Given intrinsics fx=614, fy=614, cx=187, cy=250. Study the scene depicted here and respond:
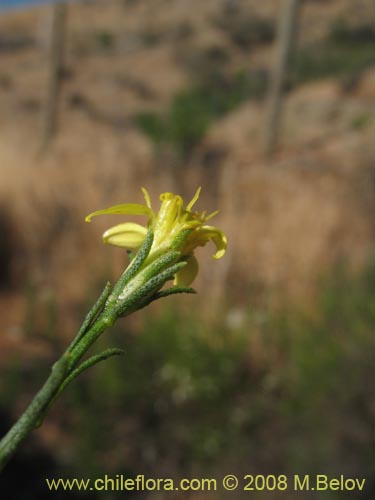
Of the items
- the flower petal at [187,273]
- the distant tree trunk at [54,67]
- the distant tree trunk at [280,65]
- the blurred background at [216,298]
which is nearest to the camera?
the flower petal at [187,273]

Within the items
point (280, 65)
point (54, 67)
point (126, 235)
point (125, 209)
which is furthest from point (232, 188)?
point (125, 209)

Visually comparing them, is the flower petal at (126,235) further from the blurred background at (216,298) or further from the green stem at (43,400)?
the blurred background at (216,298)

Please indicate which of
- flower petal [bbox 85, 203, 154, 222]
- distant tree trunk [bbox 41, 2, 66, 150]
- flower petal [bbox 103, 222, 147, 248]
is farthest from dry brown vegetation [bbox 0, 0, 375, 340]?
flower petal [bbox 85, 203, 154, 222]

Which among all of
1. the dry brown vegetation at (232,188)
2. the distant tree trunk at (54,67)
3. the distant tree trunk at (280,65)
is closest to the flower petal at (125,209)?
the dry brown vegetation at (232,188)

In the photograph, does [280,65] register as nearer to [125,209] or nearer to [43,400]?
[125,209]

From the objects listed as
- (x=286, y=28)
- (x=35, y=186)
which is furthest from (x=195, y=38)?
(x=35, y=186)

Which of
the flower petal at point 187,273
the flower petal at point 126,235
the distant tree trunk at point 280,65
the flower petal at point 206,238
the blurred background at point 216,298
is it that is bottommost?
the flower petal at point 187,273

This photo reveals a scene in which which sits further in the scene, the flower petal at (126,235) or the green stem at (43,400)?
the flower petal at (126,235)
